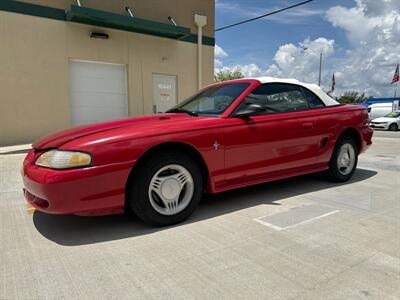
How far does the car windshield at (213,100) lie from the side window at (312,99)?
1085 mm

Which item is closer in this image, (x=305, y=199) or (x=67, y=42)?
(x=305, y=199)

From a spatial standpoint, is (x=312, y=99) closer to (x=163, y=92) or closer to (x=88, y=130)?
(x=88, y=130)

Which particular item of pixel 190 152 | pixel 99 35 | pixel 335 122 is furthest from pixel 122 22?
pixel 190 152

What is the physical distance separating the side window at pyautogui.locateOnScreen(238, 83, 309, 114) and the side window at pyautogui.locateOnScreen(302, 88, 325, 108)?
7 cm

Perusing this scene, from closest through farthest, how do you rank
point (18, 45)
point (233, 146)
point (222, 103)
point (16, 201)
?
point (233, 146) → point (222, 103) → point (16, 201) → point (18, 45)

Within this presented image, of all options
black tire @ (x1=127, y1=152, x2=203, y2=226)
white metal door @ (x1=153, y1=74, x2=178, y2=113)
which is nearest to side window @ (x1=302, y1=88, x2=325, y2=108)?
black tire @ (x1=127, y1=152, x2=203, y2=226)

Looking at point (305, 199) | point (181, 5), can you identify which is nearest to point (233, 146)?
point (305, 199)

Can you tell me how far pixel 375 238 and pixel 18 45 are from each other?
10.0 m

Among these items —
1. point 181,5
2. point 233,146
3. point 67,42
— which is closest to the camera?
point 233,146

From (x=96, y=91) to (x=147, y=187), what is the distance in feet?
28.7

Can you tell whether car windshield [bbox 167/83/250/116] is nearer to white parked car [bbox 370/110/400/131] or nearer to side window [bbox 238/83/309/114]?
side window [bbox 238/83/309/114]

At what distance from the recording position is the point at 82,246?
9.61ft

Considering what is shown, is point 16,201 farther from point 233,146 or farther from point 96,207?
point 233,146

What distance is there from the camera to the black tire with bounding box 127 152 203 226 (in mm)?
3152
